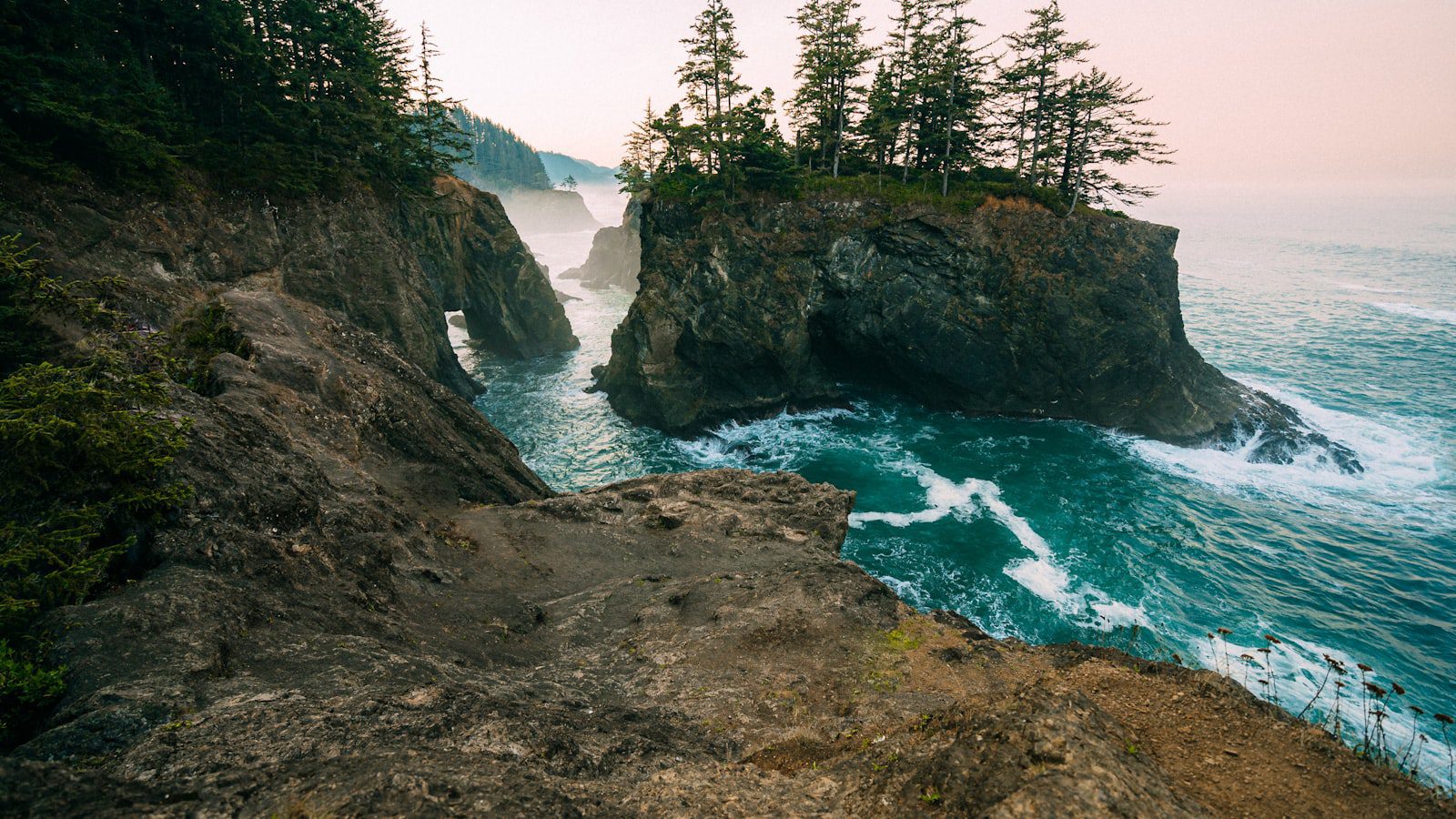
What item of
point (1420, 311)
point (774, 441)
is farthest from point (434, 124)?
point (1420, 311)

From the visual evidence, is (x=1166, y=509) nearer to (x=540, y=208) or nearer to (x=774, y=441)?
(x=774, y=441)

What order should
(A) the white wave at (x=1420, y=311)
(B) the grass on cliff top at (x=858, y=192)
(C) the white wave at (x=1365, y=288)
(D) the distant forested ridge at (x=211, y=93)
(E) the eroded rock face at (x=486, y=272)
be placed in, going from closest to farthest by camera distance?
(D) the distant forested ridge at (x=211, y=93) → (B) the grass on cliff top at (x=858, y=192) → (E) the eroded rock face at (x=486, y=272) → (A) the white wave at (x=1420, y=311) → (C) the white wave at (x=1365, y=288)

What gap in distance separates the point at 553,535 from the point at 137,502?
395 inches

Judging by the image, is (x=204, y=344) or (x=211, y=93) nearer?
(x=204, y=344)

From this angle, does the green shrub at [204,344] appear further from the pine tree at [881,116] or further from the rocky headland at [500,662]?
the pine tree at [881,116]

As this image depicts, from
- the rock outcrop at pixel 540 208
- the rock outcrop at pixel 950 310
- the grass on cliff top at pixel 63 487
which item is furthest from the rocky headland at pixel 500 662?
the rock outcrop at pixel 540 208

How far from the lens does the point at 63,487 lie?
738 cm

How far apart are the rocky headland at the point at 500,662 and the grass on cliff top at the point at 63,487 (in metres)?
0.32

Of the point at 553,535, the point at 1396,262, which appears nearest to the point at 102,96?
the point at 553,535

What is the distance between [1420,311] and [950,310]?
68.5 m

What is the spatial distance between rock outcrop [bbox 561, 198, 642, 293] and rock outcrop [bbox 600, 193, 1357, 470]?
5279 centimetres

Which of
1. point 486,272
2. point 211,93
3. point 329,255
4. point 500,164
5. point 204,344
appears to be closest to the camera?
point 204,344

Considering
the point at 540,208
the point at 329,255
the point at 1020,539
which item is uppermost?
the point at 540,208

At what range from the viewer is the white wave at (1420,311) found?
5919 cm
